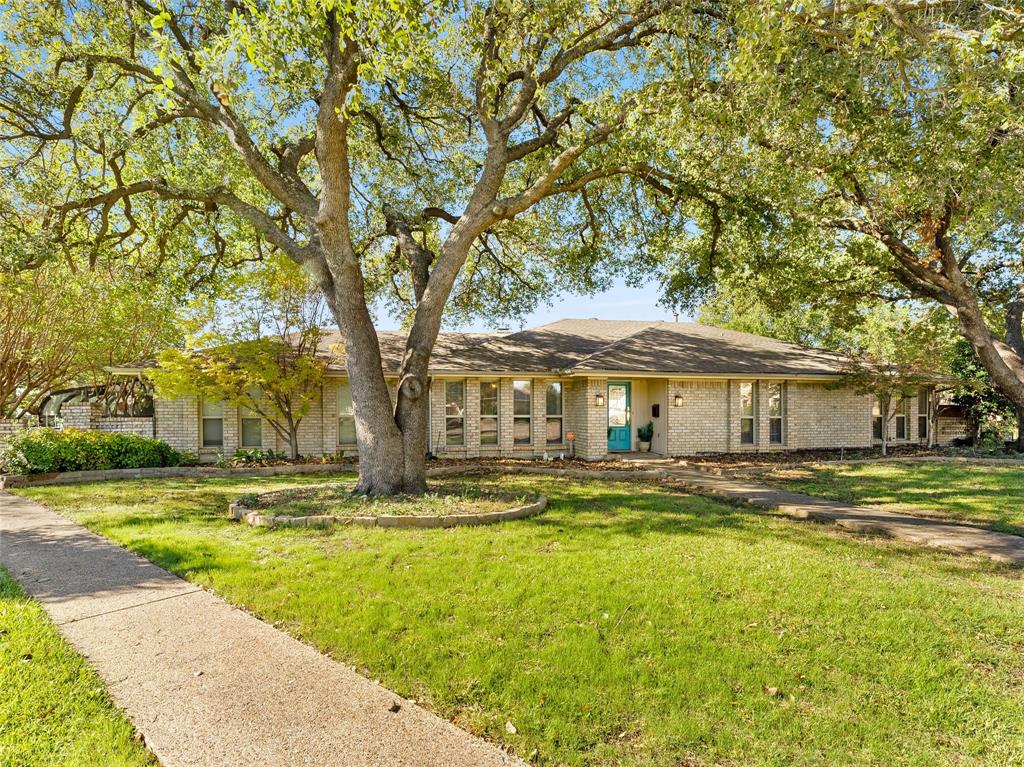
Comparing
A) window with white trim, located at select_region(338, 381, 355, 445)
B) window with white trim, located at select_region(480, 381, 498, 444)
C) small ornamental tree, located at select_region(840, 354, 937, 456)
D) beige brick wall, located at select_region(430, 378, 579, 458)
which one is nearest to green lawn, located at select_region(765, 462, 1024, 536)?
small ornamental tree, located at select_region(840, 354, 937, 456)

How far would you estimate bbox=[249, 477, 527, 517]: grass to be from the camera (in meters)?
7.64

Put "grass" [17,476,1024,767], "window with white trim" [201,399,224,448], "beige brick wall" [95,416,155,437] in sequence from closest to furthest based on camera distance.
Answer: "grass" [17,476,1024,767]
"beige brick wall" [95,416,155,437]
"window with white trim" [201,399,224,448]

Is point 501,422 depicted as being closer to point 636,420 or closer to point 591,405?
point 591,405

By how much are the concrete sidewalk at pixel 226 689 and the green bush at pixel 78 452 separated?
25.6 feet

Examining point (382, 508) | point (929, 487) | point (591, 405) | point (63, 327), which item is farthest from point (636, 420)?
point (63, 327)

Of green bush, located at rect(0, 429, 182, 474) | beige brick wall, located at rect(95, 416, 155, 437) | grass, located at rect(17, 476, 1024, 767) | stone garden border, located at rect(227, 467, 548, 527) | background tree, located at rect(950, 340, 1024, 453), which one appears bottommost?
grass, located at rect(17, 476, 1024, 767)

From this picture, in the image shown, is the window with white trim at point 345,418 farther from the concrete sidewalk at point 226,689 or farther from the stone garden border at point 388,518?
the concrete sidewalk at point 226,689

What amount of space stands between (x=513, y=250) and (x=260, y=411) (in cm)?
782

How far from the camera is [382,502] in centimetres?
809

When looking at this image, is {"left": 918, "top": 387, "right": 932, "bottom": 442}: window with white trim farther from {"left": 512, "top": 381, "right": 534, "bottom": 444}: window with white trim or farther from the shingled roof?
{"left": 512, "top": 381, "right": 534, "bottom": 444}: window with white trim

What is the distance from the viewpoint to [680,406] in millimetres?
15688

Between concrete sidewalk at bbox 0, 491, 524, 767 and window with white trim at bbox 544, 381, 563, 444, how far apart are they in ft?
38.4

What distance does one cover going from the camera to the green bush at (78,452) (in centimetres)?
1104

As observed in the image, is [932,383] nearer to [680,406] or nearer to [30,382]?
[680,406]
